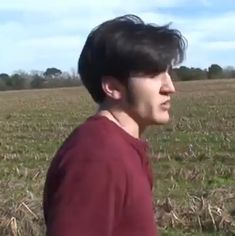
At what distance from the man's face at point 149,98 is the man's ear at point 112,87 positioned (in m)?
0.02

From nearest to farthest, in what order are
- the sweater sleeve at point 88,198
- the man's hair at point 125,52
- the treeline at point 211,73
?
1. the sweater sleeve at point 88,198
2. the man's hair at point 125,52
3. the treeline at point 211,73

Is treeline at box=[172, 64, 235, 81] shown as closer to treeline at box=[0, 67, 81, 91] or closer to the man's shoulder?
treeline at box=[0, 67, 81, 91]

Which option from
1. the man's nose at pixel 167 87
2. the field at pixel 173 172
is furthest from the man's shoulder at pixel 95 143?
the field at pixel 173 172

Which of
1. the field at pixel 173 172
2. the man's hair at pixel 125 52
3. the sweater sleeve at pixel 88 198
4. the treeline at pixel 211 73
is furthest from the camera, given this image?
the treeline at pixel 211 73

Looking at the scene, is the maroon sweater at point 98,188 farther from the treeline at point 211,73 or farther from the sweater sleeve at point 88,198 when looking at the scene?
the treeline at point 211,73

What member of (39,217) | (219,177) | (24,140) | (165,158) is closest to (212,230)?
(39,217)

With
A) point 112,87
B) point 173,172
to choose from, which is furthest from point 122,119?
point 173,172

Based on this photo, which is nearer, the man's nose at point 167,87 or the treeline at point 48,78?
the man's nose at point 167,87

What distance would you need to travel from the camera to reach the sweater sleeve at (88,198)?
242 cm

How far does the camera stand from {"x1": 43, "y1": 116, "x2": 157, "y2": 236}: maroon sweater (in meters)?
2.43

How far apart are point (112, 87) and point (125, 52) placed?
123 millimetres

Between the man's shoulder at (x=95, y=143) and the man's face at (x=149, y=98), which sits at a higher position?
the man's face at (x=149, y=98)

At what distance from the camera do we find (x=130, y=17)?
8.90ft

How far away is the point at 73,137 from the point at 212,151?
14.2 metres
